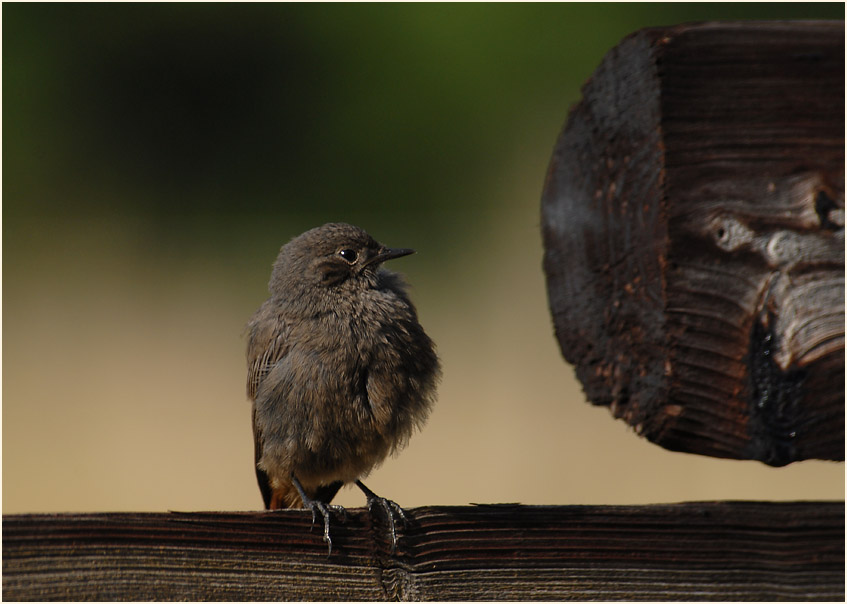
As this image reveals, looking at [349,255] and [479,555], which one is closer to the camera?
[479,555]

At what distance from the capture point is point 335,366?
3994 mm

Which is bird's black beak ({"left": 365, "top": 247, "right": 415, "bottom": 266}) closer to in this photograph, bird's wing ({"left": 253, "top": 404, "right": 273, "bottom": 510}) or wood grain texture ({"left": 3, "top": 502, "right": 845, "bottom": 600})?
bird's wing ({"left": 253, "top": 404, "right": 273, "bottom": 510})

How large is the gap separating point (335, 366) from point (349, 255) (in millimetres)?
794

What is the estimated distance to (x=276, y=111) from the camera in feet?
36.0

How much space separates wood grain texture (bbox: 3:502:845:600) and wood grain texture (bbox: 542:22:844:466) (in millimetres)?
267

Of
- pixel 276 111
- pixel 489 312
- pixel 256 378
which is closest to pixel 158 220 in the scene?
pixel 276 111

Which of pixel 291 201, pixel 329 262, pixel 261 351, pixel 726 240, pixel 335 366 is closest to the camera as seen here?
pixel 726 240

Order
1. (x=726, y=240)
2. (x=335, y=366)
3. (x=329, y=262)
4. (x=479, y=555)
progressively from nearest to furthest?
(x=726, y=240)
(x=479, y=555)
(x=335, y=366)
(x=329, y=262)

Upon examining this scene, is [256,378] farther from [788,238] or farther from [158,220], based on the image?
[158,220]

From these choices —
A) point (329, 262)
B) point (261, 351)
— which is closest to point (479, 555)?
point (261, 351)

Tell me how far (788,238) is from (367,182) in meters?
8.10

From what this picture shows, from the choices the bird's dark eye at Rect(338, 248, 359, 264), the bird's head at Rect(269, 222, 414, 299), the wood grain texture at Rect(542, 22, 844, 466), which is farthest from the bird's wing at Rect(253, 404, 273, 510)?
the wood grain texture at Rect(542, 22, 844, 466)

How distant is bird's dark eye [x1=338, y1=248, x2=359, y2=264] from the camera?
15.2 ft

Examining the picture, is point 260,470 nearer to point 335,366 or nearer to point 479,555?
point 335,366
